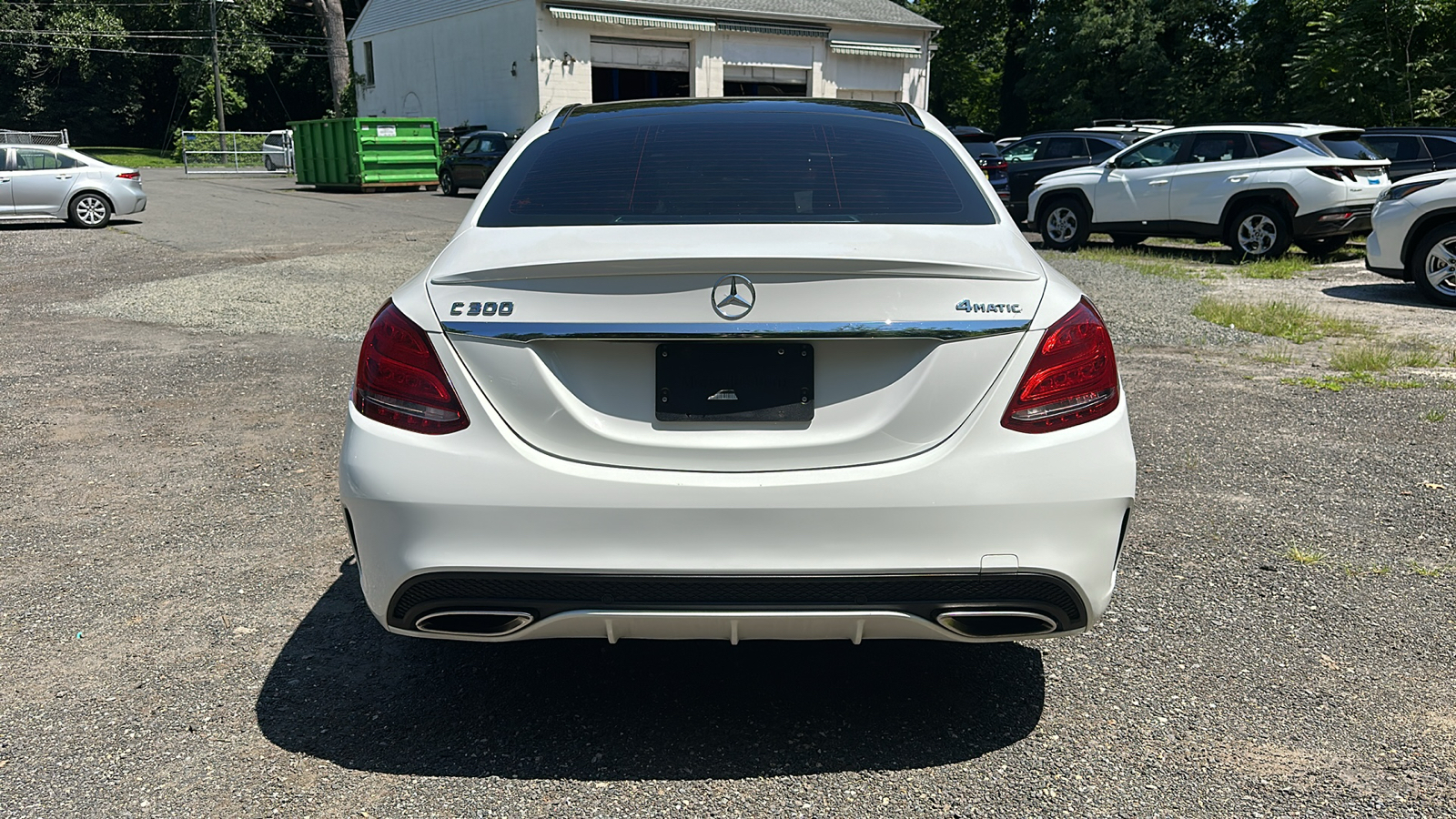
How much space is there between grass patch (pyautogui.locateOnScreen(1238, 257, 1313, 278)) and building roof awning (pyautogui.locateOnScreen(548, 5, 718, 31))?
23.0 m

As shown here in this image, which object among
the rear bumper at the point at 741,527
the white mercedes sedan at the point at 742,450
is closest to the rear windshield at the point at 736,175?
the white mercedes sedan at the point at 742,450

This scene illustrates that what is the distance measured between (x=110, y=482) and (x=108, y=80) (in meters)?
58.0

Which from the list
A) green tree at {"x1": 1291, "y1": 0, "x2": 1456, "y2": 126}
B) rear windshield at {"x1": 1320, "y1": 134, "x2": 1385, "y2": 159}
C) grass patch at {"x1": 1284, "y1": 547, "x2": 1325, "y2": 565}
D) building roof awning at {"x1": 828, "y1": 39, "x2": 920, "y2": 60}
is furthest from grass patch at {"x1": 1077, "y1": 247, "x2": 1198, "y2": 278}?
building roof awning at {"x1": 828, "y1": 39, "x2": 920, "y2": 60}

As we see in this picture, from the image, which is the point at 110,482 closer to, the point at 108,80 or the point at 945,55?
the point at 945,55

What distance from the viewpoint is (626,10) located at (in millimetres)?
33438

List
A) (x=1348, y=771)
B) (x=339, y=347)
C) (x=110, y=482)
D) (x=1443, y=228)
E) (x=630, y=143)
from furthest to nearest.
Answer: (x=1443, y=228) < (x=339, y=347) < (x=110, y=482) < (x=630, y=143) < (x=1348, y=771)

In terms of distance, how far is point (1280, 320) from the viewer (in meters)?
9.66

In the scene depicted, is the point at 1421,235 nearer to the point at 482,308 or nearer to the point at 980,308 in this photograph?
the point at 980,308

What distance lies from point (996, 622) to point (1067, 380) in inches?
23.1

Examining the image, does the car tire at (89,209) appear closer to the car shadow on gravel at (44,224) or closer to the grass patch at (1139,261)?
the car shadow on gravel at (44,224)

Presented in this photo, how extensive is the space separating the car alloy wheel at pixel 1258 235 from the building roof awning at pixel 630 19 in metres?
22.5

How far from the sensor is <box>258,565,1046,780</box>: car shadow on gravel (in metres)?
3.02

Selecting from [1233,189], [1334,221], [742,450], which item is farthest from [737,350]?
[1233,189]

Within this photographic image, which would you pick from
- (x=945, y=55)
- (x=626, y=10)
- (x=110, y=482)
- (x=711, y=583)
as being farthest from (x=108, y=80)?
(x=711, y=583)
